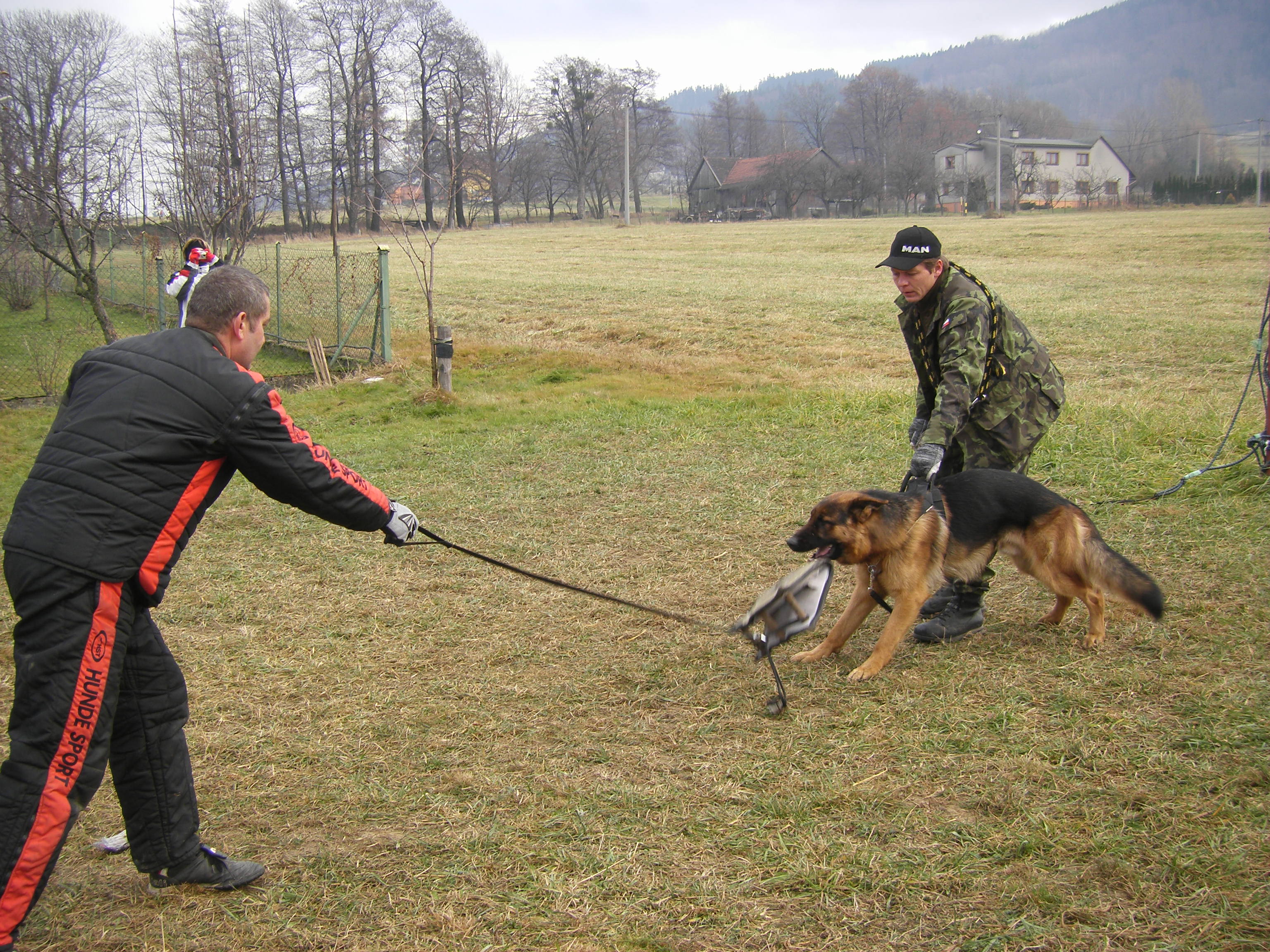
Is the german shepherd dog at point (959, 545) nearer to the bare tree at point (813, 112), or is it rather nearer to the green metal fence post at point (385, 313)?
the green metal fence post at point (385, 313)

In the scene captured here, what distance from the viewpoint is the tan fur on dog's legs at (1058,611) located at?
14.7 feet

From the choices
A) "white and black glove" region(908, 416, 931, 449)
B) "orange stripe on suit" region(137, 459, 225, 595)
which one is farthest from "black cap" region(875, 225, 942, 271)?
"orange stripe on suit" region(137, 459, 225, 595)

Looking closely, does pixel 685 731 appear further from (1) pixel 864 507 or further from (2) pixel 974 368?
(2) pixel 974 368

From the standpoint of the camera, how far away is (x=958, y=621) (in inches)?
179

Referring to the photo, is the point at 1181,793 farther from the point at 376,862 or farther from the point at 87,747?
the point at 87,747

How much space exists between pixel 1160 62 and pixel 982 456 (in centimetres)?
16116

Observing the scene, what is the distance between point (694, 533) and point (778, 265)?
22.2 metres

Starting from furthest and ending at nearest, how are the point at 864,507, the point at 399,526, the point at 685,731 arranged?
1. the point at 864,507
2. the point at 685,731
3. the point at 399,526

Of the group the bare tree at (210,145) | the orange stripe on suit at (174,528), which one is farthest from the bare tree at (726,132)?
the orange stripe on suit at (174,528)

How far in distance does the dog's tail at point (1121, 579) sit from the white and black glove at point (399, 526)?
3.02 metres

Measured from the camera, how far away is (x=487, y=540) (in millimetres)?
6406

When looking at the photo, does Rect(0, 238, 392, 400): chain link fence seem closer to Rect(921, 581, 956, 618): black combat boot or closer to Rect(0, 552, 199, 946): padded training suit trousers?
Rect(921, 581, 956, 618): black combat boot

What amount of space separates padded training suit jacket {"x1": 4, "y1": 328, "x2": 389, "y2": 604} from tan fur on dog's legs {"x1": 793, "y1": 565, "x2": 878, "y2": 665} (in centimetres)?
263

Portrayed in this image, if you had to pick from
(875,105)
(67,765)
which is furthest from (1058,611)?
(875,105)
